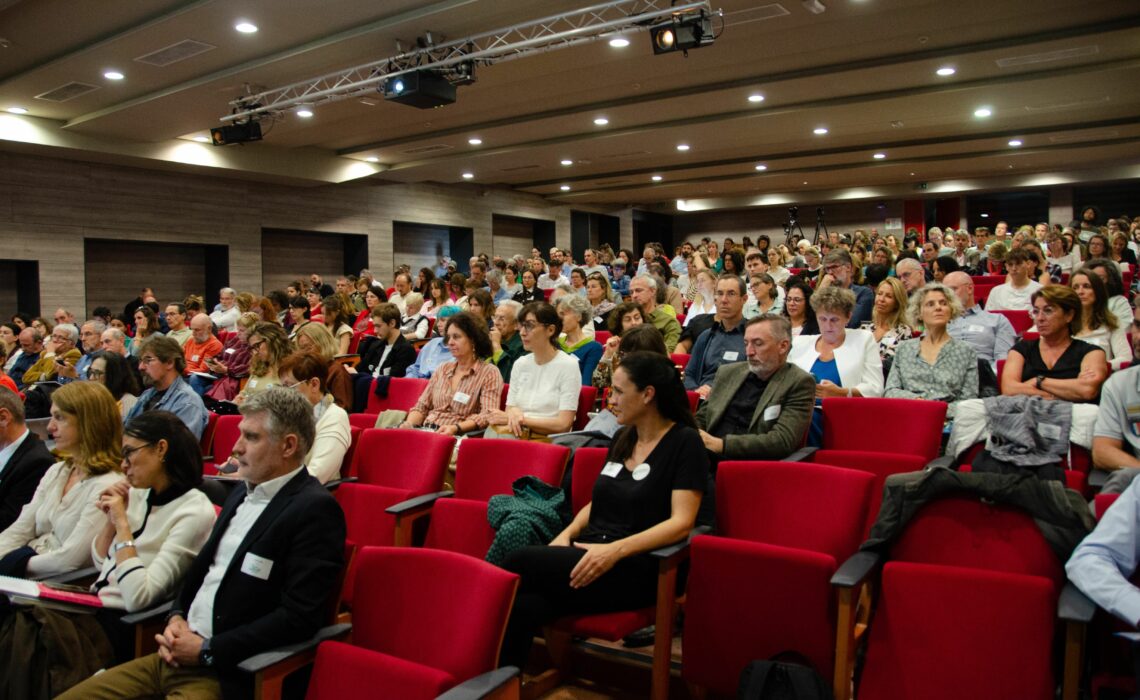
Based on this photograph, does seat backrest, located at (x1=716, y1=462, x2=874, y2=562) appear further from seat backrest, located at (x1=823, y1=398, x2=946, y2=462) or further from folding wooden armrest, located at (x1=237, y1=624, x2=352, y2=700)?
folding wooden armrest, located at (x1=237, y1=624, x2=352, y2=700)

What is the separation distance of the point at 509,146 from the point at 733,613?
10146 mm

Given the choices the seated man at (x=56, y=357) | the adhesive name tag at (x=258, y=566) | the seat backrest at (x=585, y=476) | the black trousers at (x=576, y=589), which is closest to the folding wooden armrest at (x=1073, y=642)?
the black trousers at (x=576, y=589)

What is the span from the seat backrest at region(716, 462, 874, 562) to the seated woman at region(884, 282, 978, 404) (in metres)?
1.22

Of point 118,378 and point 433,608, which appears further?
point 118,378

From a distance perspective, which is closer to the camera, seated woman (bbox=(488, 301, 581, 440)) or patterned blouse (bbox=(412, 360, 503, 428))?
seated woman (bbox=(488, 301, 581, 440))

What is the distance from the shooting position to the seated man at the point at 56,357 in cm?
671

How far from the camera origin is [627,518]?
2240 millimetres

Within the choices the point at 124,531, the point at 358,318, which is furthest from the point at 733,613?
the point at 358,318

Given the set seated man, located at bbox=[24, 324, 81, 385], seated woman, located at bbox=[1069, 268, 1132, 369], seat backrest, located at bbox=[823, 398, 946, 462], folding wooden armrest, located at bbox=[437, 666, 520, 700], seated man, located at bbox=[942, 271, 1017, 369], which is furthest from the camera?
seated man, located at bbox=[24, 324, 81, 385]

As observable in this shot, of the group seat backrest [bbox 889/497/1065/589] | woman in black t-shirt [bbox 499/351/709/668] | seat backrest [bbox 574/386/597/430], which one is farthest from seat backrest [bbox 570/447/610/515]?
seat backrest [bbox 574/386/597/430]

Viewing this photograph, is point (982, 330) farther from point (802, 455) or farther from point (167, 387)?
point (167, 387)

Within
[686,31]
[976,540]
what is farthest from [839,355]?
[686,31]

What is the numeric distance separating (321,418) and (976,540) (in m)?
2.38

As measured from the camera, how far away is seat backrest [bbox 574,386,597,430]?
12.7ft
